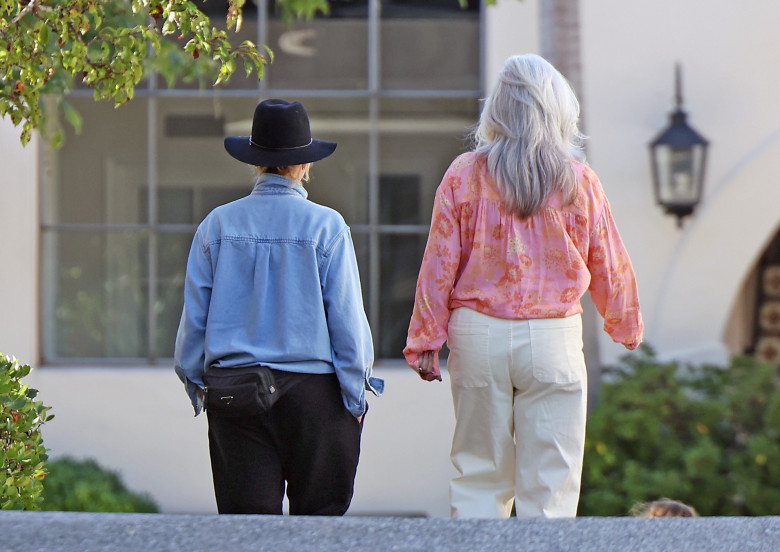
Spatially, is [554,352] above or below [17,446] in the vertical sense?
above

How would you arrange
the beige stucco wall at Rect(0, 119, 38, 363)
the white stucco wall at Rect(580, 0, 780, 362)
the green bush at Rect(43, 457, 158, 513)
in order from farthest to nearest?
the beige stucco wall at Rect(0, 119, 38, 363) → the white stucco wall at Rect(580, 0, 780, 362) → the green bush at Rect(43, 457, 158, 513)

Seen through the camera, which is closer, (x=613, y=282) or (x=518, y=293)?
(x=518, y=293)

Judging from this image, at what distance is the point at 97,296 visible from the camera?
7574 millimetres

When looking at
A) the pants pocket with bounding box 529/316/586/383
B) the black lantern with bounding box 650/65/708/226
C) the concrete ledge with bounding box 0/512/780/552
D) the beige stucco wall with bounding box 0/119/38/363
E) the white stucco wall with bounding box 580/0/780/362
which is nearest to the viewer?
the concrete ledge with bounding box 0/512/780/552

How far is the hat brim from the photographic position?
10.5 ft

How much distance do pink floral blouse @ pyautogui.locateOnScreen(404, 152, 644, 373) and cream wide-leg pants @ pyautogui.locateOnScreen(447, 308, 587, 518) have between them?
0.05 m

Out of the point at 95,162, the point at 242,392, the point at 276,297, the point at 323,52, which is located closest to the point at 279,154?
the point at 276,297

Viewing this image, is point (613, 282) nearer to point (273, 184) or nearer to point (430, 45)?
point (273, 184)

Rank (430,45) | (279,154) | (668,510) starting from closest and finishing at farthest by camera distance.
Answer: (279,154) → (668,510) → (430,45)

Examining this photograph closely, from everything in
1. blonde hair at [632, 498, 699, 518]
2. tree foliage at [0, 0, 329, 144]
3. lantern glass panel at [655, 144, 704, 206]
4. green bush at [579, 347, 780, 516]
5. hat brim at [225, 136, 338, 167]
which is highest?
tree foliage at [0, 0, 329, 144]

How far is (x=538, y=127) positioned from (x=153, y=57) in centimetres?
403

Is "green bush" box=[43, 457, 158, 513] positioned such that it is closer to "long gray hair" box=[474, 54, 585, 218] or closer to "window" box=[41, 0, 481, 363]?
"window" box=[41, 0, 481, 363]

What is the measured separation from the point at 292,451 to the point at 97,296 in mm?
4754

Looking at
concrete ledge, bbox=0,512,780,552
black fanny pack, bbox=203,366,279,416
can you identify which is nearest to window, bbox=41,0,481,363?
black fanny pack, bbox=203,366,279,416
